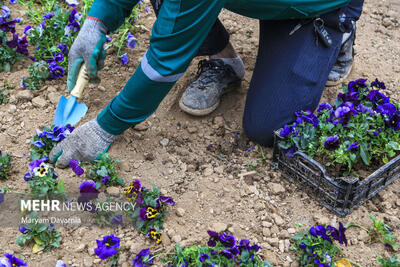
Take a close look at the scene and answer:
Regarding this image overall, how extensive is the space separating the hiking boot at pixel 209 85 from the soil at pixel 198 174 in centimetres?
7

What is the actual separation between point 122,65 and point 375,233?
5.41 feet

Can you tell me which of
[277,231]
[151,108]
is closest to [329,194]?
[277,231]

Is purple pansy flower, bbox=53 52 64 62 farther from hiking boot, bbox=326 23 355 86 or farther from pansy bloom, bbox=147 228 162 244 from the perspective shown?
hiking boot, bbox=326 23 355 86

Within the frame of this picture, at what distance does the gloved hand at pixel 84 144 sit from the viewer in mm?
1943

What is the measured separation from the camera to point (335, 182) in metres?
1.79

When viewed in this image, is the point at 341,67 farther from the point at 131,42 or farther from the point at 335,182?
→ the point at 131,42

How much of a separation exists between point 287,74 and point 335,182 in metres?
0.62

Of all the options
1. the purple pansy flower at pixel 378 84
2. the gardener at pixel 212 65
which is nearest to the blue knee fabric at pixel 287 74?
the gardener at pixel 212 65

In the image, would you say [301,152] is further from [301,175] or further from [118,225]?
[118,225]

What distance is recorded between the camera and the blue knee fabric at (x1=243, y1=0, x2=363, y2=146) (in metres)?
2.14

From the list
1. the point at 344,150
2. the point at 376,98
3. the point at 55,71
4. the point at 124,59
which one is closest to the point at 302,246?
the point at 344,150

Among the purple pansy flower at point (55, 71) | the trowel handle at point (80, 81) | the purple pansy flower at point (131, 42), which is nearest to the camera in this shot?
the trowel handle at point (80, 81)

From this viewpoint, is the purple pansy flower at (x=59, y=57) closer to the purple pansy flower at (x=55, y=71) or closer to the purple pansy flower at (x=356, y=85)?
the purple pansy flower at (x=55, y=71)

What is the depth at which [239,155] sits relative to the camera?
7.14ft
